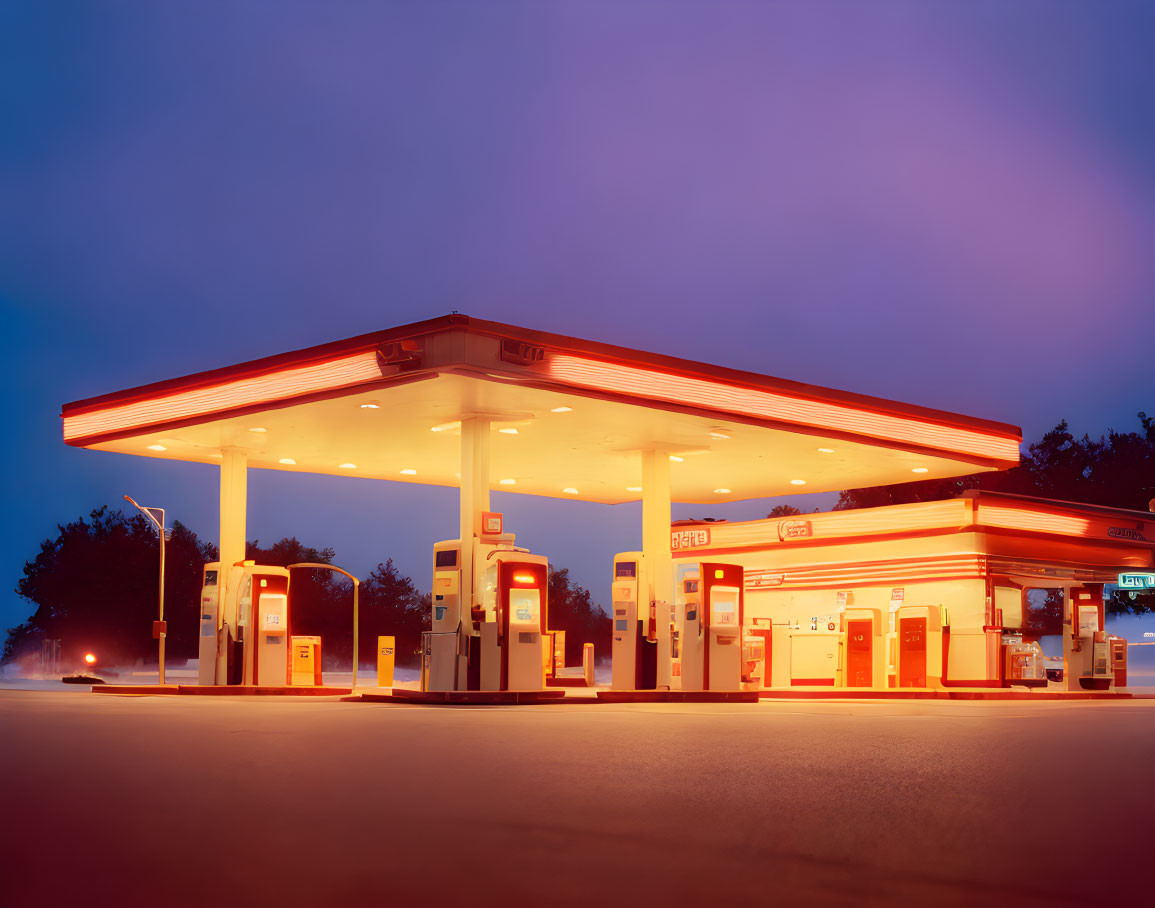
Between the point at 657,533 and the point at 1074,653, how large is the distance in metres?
10.9

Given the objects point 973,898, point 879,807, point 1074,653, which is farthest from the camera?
point 1074,653

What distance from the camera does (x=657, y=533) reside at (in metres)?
23.2

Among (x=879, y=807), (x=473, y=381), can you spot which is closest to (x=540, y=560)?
(x=473, y=381)

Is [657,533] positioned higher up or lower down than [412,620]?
higher up

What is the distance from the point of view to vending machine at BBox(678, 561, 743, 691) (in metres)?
22.1

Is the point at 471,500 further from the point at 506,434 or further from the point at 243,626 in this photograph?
the point at 243,626

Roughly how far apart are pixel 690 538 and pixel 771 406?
14.1 metres

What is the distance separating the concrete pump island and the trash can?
3.5 inches

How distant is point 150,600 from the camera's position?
6188 centimetres

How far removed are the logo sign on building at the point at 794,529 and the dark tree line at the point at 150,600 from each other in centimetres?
2706

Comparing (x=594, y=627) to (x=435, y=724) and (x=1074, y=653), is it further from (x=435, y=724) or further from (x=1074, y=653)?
(x=435, y=724)

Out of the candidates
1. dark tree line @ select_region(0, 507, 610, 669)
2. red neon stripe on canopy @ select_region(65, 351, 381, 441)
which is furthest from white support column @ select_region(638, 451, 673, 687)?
dark tree line @ select_region(0, 507, 610, 669)

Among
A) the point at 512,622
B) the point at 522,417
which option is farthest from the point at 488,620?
the point at 522,417

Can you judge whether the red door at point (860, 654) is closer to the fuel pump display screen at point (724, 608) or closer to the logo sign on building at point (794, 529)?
the logo sign on building at point (794, 529)
